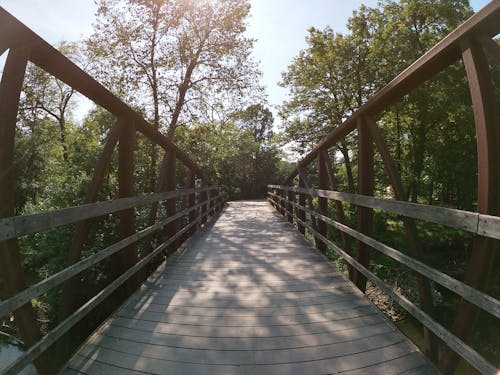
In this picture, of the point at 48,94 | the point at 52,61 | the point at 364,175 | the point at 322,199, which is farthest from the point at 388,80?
the point at 48,94

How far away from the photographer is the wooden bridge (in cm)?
146

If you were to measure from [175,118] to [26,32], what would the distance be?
10053 millimetres

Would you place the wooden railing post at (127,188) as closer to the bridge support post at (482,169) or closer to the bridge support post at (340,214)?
the bridge support post at (340,214)

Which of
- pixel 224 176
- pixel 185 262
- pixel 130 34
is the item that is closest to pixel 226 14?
pixel 130 34

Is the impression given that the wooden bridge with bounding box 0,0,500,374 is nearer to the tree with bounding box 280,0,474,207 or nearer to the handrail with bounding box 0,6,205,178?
Answer: the handrail with bounding box 0,6,205,178

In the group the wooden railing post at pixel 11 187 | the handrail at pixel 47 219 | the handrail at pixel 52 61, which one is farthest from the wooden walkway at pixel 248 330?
the handrail at pixel 52 61

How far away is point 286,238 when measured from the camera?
17.4 ft

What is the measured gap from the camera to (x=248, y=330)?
210cm

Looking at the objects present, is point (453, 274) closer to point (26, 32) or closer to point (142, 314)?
point (142, 314)

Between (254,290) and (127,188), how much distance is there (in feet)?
5.06

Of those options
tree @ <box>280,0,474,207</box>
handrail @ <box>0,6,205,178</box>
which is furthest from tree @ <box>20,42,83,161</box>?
handrail @ <box>0,6,205,178</box>

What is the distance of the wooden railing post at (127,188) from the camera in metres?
2.80

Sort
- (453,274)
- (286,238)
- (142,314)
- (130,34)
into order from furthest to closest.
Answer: (130,34), (453,274), (286,238), (142,314)

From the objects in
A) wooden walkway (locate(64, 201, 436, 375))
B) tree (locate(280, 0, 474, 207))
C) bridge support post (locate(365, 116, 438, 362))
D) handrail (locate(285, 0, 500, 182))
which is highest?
tree (locate(280, 0, 474, 207))
